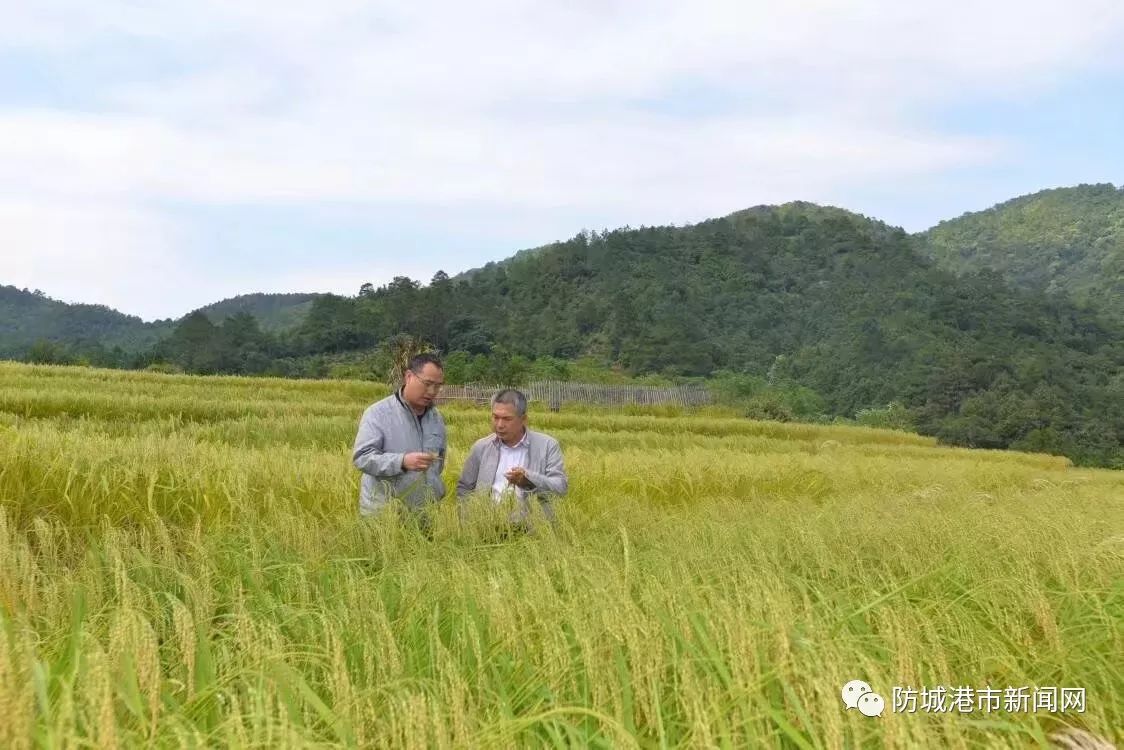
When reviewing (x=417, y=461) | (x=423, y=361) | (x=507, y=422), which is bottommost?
(x=417, y=461)

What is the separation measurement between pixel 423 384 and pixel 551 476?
0.86 meters

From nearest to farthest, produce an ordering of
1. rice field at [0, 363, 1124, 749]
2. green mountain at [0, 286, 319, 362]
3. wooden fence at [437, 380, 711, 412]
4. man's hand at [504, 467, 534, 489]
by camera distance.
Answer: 1. rice field at [0, 363, 1124, 749]
2. man's hand at [504, 467, 534, 489]
3. wooden fence at [437, 380, 711, 412]
4. green mountain at [0, 286, 319, 362]

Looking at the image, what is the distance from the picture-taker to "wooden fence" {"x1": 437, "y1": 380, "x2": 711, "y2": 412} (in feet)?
111

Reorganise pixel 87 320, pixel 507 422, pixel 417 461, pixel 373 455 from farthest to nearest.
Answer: pixel 87 320, pixel 507 422, pixel 373 455, pixel 417 461

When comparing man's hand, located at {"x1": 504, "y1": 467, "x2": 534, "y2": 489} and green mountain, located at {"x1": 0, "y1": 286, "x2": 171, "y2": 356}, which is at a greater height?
green mountain, located at {"x1": 0, "y1": 286, "x2": 171, "y2": 356}

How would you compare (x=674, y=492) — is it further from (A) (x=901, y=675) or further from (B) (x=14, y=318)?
(B) (x=14, y=318)

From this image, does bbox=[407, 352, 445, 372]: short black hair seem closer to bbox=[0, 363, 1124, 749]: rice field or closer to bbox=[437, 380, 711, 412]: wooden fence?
bbox=[0, 363, 1124, 749]: rice field

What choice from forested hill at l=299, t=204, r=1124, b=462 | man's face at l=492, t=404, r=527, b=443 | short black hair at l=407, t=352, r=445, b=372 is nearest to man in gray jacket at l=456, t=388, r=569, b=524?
man's face at l=492, t=404, r=527, b=443

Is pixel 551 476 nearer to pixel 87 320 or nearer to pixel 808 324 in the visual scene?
pixel 808 324

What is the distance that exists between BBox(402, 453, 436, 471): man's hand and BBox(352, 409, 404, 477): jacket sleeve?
7cm

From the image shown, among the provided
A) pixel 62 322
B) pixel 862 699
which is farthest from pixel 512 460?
pixel 62 322

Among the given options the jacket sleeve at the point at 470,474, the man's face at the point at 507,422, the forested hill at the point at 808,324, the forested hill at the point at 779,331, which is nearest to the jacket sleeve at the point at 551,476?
the man's face at the point at 507,422

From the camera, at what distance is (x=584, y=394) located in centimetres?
3625

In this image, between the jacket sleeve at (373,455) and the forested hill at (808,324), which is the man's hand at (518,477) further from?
the forested hill at (808,324)
